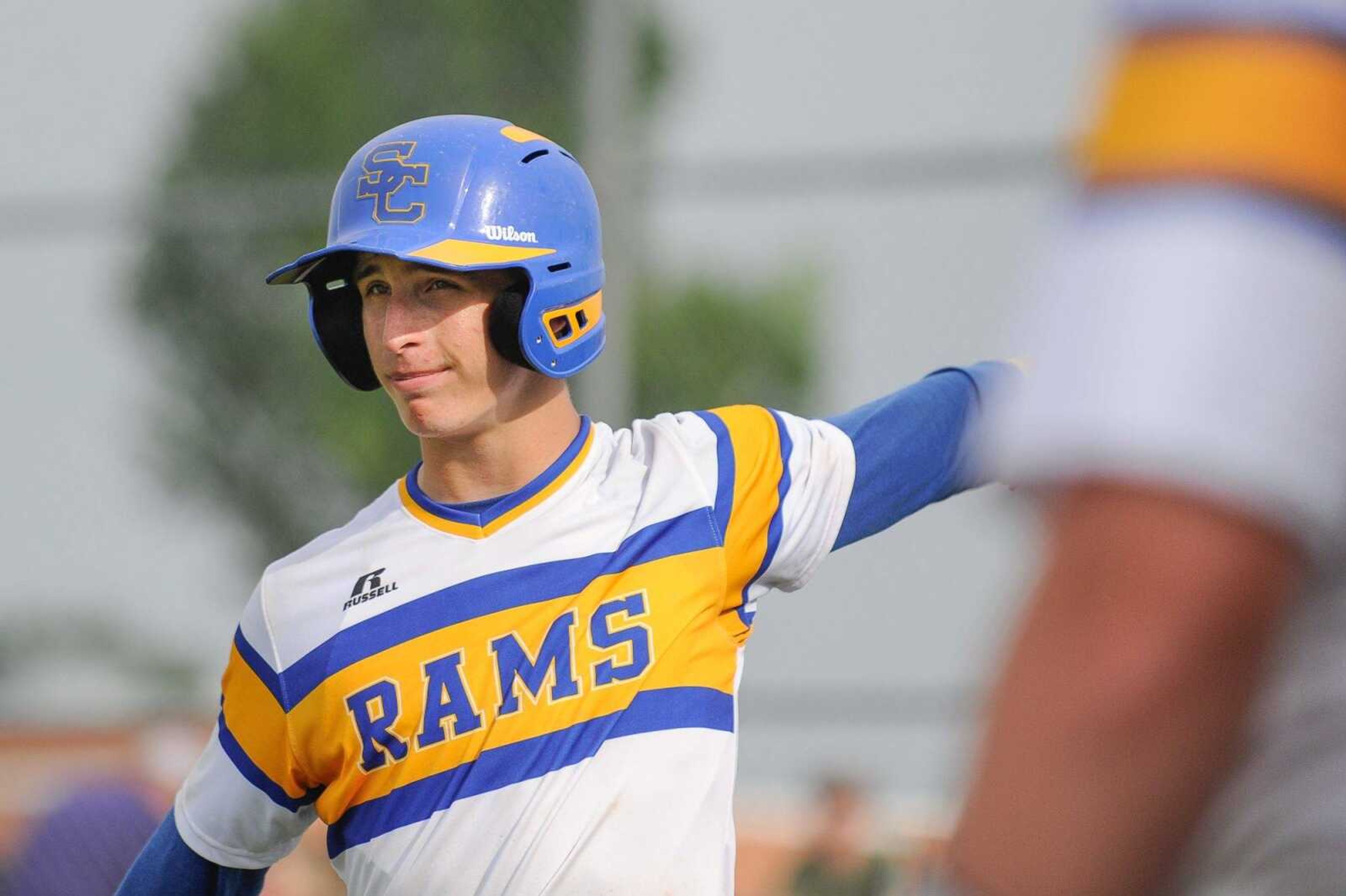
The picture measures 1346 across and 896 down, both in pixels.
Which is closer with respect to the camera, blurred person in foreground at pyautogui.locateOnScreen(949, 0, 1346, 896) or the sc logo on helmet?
blurred person in foreground at pyautogui.locateOnScreen(949, 0, 1346, 896)

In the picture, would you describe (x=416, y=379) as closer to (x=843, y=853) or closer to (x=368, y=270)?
(x=368, y=270)

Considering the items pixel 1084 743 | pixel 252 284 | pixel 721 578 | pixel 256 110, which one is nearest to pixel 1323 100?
pixel 1084 743

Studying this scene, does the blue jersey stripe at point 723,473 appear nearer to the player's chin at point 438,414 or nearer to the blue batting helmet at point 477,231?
the blue batting helmet at point 477,231

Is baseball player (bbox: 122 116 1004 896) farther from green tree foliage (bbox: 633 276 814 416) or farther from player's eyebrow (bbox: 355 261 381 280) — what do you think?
green tree foliage (bbox: 633 276 814 416)

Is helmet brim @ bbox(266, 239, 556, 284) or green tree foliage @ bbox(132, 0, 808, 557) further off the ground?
helmet brim @ bbox(266, 239, 556, 284)

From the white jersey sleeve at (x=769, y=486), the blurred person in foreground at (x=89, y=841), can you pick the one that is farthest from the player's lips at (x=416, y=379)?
the blurred person in foreground at (x=89, y=841)

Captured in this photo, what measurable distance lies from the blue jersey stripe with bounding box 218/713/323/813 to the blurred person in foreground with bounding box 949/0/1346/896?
Result: 2400 millimetres

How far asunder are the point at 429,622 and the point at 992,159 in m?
5.83

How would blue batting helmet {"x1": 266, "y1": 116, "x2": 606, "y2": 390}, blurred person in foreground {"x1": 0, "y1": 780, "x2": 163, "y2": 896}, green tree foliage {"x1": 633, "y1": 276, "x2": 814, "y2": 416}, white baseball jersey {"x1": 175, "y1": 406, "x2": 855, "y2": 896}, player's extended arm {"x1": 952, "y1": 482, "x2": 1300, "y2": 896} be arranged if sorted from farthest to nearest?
green tree foliage {"x1": 633, "y1": 276, "x2": 814, "y2": 416} < blurred person in foreground {"x1": 0, "y1": 780, "x2": 163, "y2": 896} < blue batting helmet {"x1": 266, "y1": 116, "x2": 606, "y2": 390} < white baseball jersey {"x1": 175, "y1": 406, "x2": 855, "y2": 896} < player's extended arm {"x1": 952, "y1": 482, "x2": 1300, "y2": 896}

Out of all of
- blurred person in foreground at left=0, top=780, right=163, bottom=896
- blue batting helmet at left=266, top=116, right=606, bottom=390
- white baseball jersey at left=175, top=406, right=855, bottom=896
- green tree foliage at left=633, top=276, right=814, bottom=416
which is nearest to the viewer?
white baseball jersey at left=175, top=406, right=855, bottom=896

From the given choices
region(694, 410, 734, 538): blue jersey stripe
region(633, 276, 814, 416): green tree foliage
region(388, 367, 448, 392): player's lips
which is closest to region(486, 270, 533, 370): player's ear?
region(388, 367, 448, 392): player's lips

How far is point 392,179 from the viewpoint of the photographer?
3541 millimetres

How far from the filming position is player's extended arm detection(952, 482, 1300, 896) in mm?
1093

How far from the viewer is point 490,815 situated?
3.21 meters
